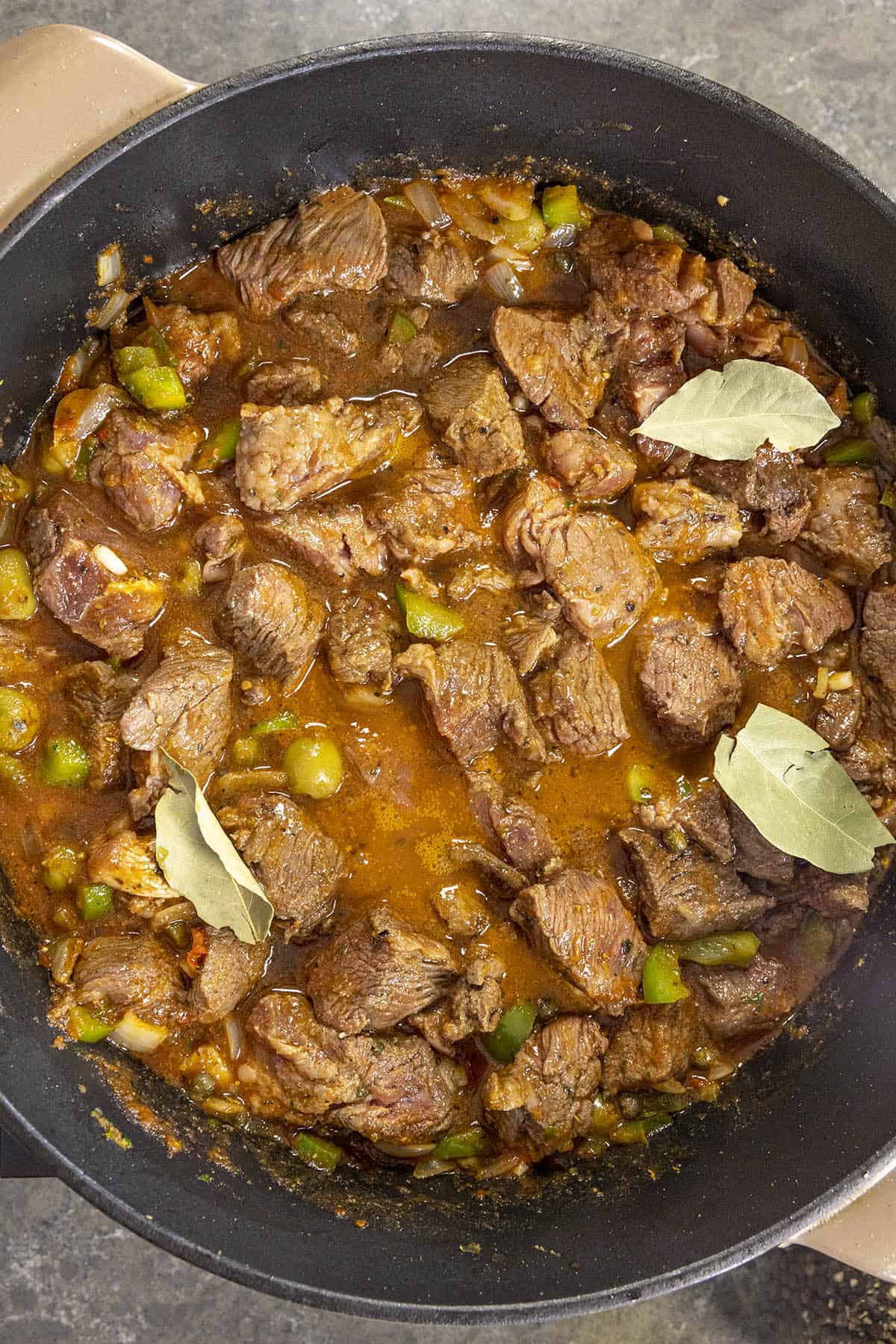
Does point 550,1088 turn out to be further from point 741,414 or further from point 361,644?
point 741,414

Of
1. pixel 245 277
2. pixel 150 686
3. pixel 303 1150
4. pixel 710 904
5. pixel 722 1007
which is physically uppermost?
pixel 245 277

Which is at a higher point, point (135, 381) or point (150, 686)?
point (135, 381)

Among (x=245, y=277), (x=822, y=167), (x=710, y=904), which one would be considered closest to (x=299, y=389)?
(x=245, y=277)

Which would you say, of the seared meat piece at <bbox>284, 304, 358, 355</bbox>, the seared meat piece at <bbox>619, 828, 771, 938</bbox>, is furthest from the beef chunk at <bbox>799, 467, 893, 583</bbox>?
the seared meat piece at <bbox>284, 304, 358, 355</bbox>

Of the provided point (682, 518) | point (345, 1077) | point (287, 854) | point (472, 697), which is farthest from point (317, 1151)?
point (682, 518)

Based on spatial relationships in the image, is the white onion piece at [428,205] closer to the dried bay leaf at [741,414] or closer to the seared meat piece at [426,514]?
the seared meat piece at [426,514]

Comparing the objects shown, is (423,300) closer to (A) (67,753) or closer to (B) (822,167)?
(B) (822,167)
